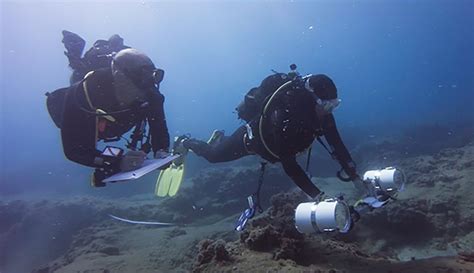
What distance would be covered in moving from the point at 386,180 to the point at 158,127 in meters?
3.53

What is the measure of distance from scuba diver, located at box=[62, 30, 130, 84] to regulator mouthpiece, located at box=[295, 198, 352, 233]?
12.6 feet

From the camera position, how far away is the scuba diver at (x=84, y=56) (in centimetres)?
584

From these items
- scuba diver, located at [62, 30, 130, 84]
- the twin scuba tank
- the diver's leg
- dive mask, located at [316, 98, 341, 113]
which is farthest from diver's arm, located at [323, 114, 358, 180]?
scuba diver, located at [62, 30, 130, 84]

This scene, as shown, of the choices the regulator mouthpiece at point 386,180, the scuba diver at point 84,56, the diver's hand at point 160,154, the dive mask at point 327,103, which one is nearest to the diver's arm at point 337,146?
the dive mask at point 327,103

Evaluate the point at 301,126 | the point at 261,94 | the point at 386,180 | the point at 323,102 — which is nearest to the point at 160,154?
the point at 261,94

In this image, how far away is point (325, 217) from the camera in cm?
417

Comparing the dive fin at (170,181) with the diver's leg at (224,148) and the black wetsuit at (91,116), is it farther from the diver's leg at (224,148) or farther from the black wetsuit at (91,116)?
the black wetsuit at (91,116)

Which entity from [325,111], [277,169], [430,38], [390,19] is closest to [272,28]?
[390,19]

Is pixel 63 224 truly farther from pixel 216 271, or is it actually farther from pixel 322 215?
pixel 322 215

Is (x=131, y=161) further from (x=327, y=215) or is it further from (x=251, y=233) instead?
(x=327, y=215)

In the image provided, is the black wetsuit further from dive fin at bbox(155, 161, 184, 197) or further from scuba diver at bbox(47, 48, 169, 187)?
dive fin at bbox(155, 161, 184, 197)

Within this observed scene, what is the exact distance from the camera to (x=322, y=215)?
4199mm

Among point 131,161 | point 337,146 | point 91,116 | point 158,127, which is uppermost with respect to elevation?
point 337,146

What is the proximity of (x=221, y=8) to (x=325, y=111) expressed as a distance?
69065 millimetres
